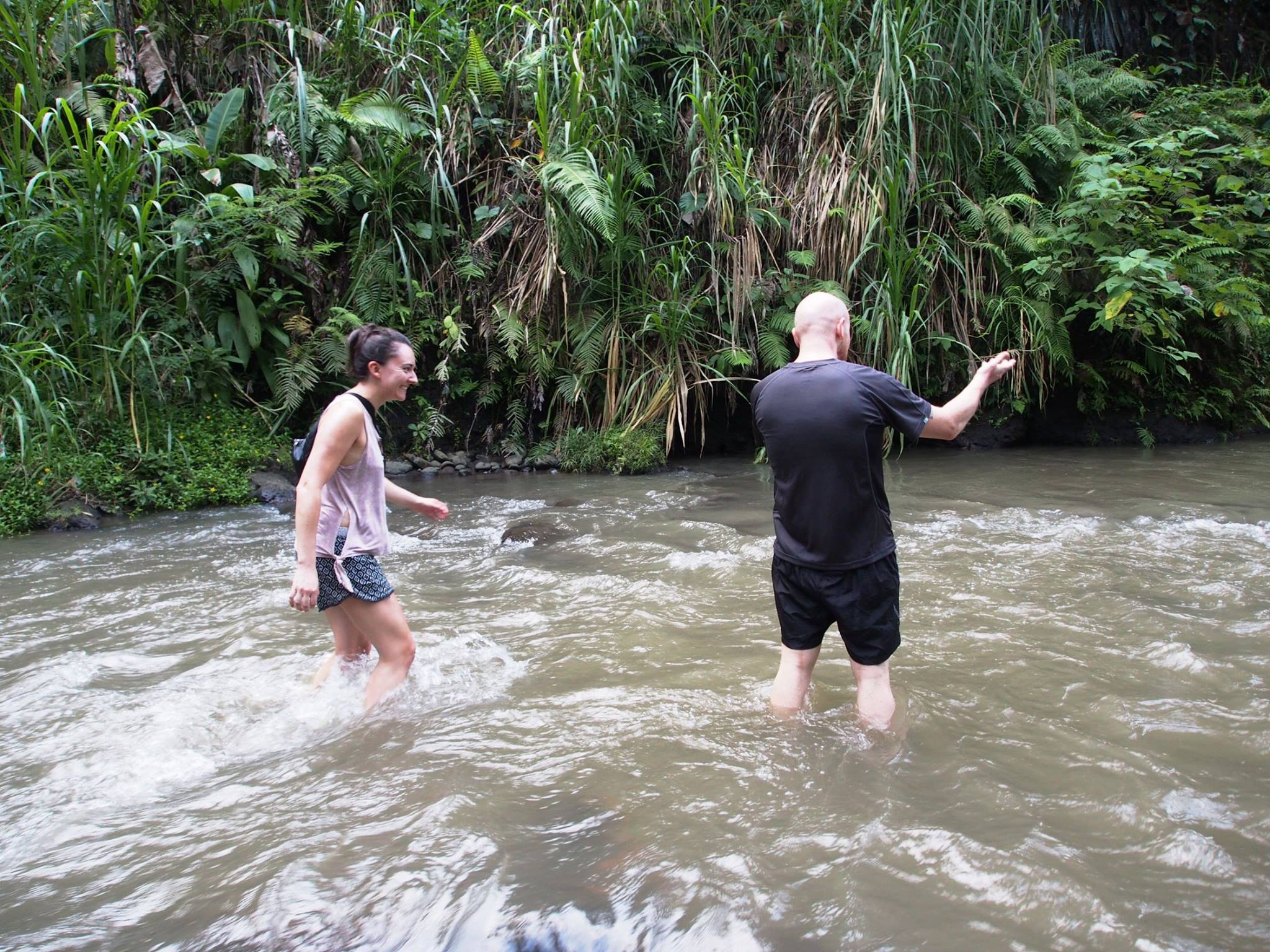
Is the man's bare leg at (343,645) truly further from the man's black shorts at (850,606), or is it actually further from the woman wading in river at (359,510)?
the man's black shorts at (850,606)

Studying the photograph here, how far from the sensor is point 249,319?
8.66 meters

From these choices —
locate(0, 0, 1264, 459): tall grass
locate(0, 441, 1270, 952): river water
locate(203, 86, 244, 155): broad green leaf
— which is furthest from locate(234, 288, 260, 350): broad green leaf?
locate(0, 441, 1270, 952): river water

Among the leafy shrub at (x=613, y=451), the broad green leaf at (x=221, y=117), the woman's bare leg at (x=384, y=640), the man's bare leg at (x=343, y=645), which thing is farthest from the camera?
the leafy shrub at (x=613, y=451)

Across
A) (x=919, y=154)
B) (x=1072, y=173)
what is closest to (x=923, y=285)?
(x=919, y=154)

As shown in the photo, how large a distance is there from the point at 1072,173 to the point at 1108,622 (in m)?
7.39

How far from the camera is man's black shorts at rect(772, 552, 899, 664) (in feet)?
9.75

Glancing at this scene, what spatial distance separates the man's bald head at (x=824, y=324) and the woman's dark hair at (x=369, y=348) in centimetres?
147

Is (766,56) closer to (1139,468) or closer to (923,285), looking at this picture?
(923,285)

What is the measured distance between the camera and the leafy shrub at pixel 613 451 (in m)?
8.97

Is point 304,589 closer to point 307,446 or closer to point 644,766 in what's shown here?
point 307,446

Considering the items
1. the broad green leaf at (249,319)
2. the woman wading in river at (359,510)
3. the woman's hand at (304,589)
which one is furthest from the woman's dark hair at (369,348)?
the broad green leaf at (249,319)

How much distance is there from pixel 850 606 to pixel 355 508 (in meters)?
1.87

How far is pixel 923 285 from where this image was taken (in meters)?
9.05

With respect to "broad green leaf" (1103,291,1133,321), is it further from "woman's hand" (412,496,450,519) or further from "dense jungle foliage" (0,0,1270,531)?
"woman's hand" (412,496,450,519)
